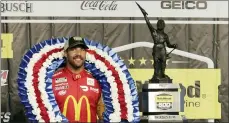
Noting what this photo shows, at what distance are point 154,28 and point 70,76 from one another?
1.81m

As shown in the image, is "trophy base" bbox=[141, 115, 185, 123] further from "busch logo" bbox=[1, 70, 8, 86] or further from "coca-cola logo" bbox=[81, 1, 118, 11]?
"busch logo" bbox=[1, 70, 8, 86]

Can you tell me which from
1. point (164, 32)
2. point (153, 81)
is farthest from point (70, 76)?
point (164, 32)

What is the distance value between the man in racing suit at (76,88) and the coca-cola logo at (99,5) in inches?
72.6

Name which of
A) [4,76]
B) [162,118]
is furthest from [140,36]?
[4,76]

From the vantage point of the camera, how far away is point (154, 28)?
5.29 metres

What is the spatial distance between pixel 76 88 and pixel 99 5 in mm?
1968

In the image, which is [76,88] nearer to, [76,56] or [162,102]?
[76,56]

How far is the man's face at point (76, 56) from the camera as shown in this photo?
3.54 m

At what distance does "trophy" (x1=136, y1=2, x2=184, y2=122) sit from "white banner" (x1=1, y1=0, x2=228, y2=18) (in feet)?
1.26

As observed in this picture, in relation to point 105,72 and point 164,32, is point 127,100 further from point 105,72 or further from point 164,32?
point 164,32

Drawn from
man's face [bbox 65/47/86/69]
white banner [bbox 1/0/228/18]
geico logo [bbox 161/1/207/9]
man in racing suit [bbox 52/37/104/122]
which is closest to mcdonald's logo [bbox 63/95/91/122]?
man in racing suit [bbox 52/37/104/122]

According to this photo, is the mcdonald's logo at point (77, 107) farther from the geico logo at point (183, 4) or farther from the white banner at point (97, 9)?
the geico logo at point (183, 4)

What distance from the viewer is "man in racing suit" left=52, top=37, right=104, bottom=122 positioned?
357 centimetres

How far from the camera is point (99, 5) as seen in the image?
5488 millimetres
